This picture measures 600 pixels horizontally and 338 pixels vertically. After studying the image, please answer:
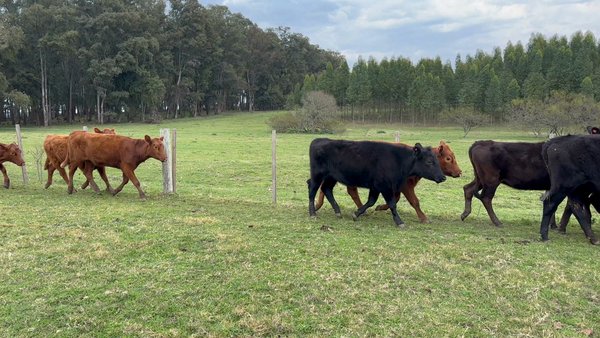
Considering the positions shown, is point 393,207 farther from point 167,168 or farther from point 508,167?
point 167,168

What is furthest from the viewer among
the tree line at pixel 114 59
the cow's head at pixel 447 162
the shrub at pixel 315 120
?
the tree line at pixel 114 59

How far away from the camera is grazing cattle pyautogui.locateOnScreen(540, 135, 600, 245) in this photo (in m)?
6.67

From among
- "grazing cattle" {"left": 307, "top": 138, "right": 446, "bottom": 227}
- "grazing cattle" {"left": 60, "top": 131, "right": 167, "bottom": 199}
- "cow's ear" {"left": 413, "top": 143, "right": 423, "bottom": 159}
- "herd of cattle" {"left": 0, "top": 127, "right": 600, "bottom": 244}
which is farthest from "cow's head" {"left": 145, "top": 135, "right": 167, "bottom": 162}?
"cow's ear" {"left": 413, "top": 143, "right": 423, "bottom": 159}

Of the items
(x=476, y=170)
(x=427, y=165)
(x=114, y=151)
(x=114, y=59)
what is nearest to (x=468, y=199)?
(x=476, y=170)

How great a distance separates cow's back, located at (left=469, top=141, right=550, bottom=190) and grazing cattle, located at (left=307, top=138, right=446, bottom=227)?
1052 millimetres

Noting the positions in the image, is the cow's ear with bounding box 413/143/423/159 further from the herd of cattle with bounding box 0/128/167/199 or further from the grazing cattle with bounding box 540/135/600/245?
the herd of cattle with bounding box 0/128/167/199

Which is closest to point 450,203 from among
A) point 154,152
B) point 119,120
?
point 154,152

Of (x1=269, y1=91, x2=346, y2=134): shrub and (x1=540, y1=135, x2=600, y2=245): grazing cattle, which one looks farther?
(x1=269, y1=91, x2=346, y2=134): shrub


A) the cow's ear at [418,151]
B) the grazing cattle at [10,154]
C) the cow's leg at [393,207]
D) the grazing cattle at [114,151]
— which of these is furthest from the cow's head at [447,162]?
the grazing cattle at [10,154]

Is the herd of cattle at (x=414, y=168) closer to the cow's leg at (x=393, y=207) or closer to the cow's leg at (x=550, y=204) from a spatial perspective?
the cow's leg at (x=393, y=207)

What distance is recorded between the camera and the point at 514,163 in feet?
26.6

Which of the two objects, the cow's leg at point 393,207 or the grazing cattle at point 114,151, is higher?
the grazing cattle at point 114,151

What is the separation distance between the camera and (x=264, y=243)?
6102 mm

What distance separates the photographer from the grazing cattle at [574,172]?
21.9ft
